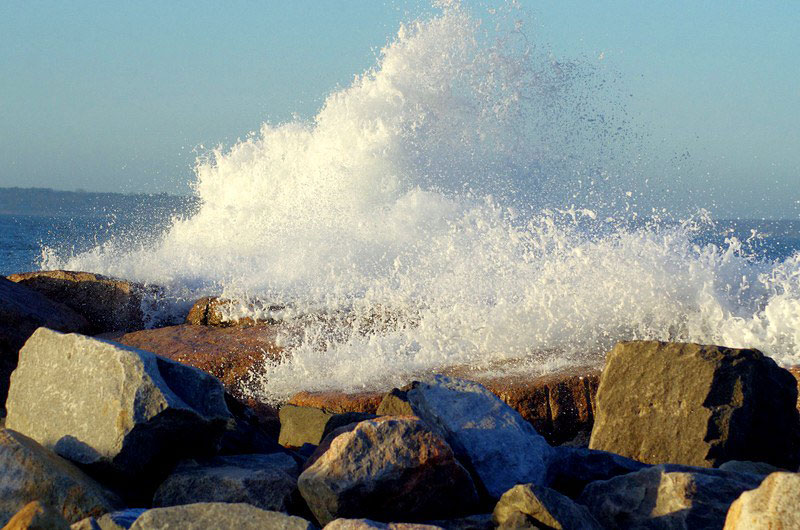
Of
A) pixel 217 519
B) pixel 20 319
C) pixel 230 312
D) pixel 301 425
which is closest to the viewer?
pixel 217 519

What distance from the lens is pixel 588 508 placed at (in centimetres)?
293

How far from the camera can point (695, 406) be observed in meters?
3.63

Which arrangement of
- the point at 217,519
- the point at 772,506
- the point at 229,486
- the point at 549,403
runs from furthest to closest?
the point at 549,403
the point at 229,486
the point at 217,519
the point at 772,506

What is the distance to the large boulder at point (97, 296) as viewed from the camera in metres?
7.36

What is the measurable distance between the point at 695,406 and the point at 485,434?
3.42 feet

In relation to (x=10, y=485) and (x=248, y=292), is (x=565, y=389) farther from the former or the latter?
(x=248, y=292)

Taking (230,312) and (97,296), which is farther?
(97,296)

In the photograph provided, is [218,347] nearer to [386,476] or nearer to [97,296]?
[97,296]

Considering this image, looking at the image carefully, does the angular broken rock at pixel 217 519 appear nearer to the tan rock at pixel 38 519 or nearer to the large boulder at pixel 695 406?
the tan rock at pixel 38 519

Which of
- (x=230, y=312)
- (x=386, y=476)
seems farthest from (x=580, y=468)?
(x=230, y=312)

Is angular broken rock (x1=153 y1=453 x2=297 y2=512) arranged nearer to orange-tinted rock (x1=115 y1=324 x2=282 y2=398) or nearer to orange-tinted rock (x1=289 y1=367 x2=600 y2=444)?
orange-tinted rock (x1=289 y1=367 x2=600 y2=444)

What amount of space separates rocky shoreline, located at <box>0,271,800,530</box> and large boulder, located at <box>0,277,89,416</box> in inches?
83.6

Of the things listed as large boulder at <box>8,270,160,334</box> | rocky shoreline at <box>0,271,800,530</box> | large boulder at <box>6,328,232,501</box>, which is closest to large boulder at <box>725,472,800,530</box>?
rocky shoreline at <box>0,271,800,530</box>

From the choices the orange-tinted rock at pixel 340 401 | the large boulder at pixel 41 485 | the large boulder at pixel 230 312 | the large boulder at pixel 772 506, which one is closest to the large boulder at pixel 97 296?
the large boulder at pixel 230 312
